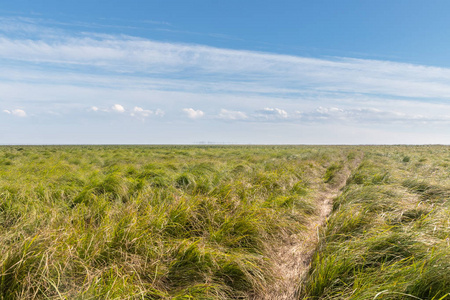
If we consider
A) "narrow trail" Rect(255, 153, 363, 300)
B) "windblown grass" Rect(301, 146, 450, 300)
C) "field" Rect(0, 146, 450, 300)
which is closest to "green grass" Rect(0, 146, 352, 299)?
"field" Rect(0, 146, 450, 300)

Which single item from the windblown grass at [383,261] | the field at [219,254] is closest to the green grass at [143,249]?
the field at [219,254]

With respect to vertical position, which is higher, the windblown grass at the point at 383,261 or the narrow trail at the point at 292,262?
the windblown grass at the point at 383,261

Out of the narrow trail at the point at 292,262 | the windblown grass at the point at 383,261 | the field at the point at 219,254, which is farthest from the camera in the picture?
the narrow trail at the point at 292,262

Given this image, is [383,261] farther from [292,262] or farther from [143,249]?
[143,249]

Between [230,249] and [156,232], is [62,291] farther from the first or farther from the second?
[230,249]

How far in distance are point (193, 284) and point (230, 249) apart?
0.80 meters

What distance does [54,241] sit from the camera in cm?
263

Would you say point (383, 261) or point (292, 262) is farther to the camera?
point (292, 262)

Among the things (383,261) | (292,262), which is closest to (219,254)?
(292,262)

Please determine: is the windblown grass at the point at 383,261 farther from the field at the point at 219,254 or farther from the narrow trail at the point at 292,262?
the narrow trail at the point at 292,262

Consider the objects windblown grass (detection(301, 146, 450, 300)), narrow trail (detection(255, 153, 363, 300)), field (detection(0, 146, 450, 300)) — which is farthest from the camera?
narrow trail (detection(255, 153, 363, 300))

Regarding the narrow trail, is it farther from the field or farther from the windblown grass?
the windblown grass

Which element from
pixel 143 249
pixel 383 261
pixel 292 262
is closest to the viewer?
pixel 383 261

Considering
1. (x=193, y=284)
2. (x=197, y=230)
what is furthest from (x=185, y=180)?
(x=193, y=284)
